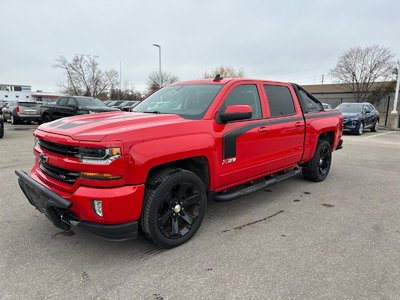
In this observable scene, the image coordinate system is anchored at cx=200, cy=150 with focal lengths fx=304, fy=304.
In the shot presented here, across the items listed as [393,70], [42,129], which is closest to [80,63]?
[393,70]

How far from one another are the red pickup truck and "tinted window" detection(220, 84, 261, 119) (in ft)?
0.05

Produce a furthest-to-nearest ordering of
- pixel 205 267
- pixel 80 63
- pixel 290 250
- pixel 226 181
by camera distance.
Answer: pixel 80 63, pixel 226 181, pixel 290 250, pixel 205 267

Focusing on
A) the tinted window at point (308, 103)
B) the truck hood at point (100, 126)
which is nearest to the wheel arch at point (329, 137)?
the tinted window at point (308, 103)

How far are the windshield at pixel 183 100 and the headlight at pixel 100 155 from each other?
112 cm

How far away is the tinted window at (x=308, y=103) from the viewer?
17.6ft

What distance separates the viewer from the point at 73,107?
564 inches

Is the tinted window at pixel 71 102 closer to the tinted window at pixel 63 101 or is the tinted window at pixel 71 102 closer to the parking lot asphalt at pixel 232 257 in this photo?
the tinted window at pixel 63 101

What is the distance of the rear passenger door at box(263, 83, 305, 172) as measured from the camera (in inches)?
175

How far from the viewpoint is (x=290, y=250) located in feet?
10.7

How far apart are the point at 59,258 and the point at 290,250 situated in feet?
7.82

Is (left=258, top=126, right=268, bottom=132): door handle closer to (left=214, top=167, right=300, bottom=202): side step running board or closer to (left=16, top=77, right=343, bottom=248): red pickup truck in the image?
(left=16, top=77, right=343, bottom=248): red pickup truck

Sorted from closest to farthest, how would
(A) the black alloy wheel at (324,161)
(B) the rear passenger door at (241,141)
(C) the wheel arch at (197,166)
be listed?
(C) the wheel arch at (197,166) < (B) the rear passenger door at (241,141) < (A) the black alloy wheel at (324,161)

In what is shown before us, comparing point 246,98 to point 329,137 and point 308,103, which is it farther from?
point 329,137

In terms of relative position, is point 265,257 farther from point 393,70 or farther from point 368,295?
point 393,70
